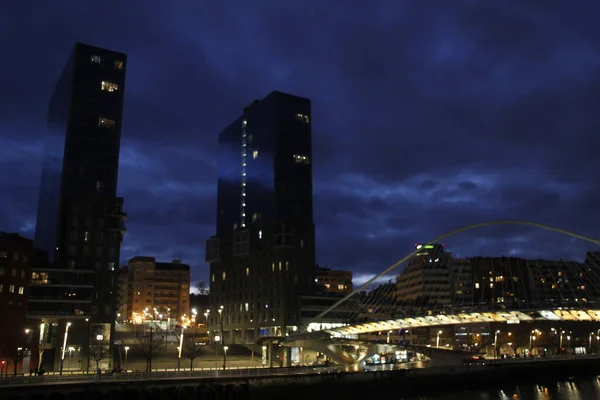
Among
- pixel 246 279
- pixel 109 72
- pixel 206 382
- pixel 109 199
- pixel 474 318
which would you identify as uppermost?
pixel 109 72

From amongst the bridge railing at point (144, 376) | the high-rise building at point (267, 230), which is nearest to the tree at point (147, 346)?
the high-rise building at point (267, 230)

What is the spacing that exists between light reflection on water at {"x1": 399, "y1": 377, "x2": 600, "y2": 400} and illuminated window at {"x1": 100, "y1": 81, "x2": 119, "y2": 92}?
87.9 metres

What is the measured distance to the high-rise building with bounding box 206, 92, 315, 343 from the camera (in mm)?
139500

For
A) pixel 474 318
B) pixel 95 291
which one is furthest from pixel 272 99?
pixel 474 318

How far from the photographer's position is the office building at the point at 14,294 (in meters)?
87.2

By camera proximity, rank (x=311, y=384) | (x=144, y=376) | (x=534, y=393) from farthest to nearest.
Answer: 1. (x=534, y=393)
2. (x=311, y=384)
3. (x=144, y=376)

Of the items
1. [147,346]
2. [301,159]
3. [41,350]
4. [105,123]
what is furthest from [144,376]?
[301,159]

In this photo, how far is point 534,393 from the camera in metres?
79.8

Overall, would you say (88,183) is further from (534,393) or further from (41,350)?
(534,393)

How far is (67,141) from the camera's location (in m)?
121

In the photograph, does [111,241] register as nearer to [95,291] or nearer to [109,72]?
[95,291]

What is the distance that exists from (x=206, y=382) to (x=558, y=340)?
118571 mm

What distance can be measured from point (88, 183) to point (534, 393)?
3468 inches

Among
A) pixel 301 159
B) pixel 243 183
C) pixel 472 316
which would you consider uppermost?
pixel 301 159
